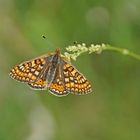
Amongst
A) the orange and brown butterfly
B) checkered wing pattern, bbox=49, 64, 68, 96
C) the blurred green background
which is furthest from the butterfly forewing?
the blurred green background

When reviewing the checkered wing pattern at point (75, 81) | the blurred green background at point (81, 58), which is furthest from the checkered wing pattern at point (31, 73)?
the blurred green background at point (81, 58)

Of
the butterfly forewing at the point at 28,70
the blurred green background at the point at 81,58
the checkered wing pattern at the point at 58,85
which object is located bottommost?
the checkered wing pattern at the point at 58,85

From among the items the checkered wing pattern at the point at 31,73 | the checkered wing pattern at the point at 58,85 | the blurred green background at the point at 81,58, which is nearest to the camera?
the checkered wing pattern at the point at 58,85

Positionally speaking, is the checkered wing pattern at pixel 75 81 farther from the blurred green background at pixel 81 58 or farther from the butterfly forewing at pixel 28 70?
the blurred green background at pixel 81 58

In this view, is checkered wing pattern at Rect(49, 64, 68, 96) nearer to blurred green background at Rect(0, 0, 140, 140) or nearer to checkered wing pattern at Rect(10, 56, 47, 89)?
checkered wing pattern at Rect(10, 56, 47, 89)

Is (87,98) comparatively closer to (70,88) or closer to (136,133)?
(136,133)
